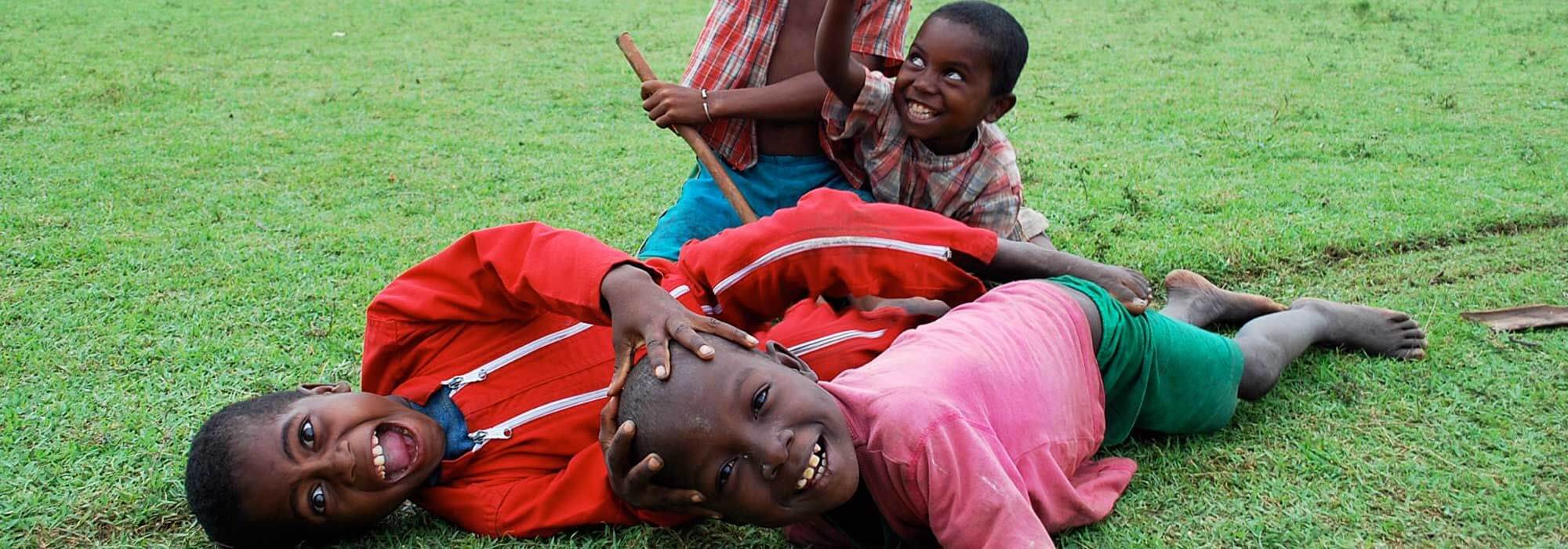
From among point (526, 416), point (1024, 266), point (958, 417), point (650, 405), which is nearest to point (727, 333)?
point (650, 405)

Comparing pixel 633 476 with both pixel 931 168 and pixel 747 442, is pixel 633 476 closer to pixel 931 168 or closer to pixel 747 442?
pixel 747 442

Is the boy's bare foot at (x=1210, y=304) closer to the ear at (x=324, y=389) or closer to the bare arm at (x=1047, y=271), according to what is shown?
the bare arm at (x=1047, y=271)

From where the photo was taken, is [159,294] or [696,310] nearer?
[696,310]

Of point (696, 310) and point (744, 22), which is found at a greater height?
point (744, 22)

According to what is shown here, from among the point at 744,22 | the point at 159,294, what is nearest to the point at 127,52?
the point at 159,294

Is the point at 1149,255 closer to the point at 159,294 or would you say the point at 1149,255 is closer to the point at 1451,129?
the point at 1451,129

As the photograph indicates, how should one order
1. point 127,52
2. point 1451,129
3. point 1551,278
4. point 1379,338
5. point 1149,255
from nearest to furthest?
point 1379,338
point 1551,278
point 1149,255
point 1451,129
point 127,52

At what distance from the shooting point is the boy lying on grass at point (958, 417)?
1.88 m

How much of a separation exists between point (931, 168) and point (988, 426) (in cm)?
111

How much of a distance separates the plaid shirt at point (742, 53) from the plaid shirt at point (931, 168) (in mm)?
188

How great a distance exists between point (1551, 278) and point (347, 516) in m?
3.27

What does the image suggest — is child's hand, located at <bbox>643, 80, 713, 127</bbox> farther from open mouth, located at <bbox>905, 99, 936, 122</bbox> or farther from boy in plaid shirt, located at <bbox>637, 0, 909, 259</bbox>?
open mouth, located at <bbox>905, 99, 936, 122</bbox>

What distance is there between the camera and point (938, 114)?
2877 mm

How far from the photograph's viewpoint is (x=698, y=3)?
1045 centimetres
